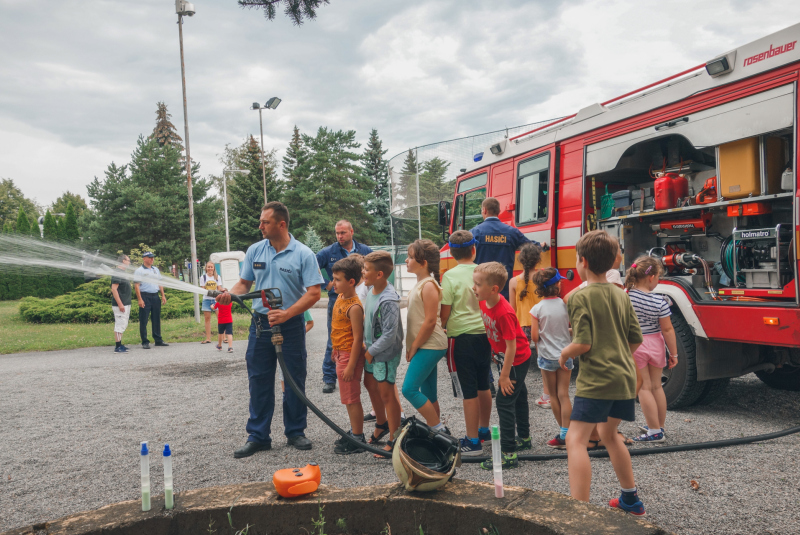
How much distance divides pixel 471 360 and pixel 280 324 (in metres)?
1.62

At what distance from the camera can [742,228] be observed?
16.6 feet

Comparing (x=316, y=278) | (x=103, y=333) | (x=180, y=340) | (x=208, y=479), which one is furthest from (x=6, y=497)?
(x=103, y=333)

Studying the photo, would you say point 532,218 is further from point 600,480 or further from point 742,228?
point 600,480

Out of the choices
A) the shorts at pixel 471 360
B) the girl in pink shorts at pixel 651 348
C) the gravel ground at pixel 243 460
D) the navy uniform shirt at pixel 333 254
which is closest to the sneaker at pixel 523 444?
the gravel ground at pixel 243 460

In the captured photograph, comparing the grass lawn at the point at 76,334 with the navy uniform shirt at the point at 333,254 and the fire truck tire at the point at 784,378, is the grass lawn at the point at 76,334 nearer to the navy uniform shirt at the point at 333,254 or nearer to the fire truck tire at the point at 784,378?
the navy uniform shirt at the point at 333,254

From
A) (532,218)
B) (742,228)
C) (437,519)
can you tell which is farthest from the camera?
(532,218)

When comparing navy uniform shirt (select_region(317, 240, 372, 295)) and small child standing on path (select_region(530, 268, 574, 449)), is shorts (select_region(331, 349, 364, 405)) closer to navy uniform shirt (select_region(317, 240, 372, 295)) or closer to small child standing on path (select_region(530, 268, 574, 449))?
small child standing on path (select_region(530, 268, 574, 449))

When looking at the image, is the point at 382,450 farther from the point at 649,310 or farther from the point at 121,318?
the point at 121,318

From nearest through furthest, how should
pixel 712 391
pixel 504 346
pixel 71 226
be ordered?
1. pixel 504 346
2. pixel 712 391
3. pixel 71 226

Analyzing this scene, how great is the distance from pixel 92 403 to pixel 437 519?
19.6 ft

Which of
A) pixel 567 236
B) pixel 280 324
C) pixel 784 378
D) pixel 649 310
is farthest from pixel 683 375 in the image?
pixel 280 324

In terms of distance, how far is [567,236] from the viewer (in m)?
6.88

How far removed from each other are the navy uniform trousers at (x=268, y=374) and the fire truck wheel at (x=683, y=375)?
358cm

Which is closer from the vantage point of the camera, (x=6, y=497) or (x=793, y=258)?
(x=6, y=497)
